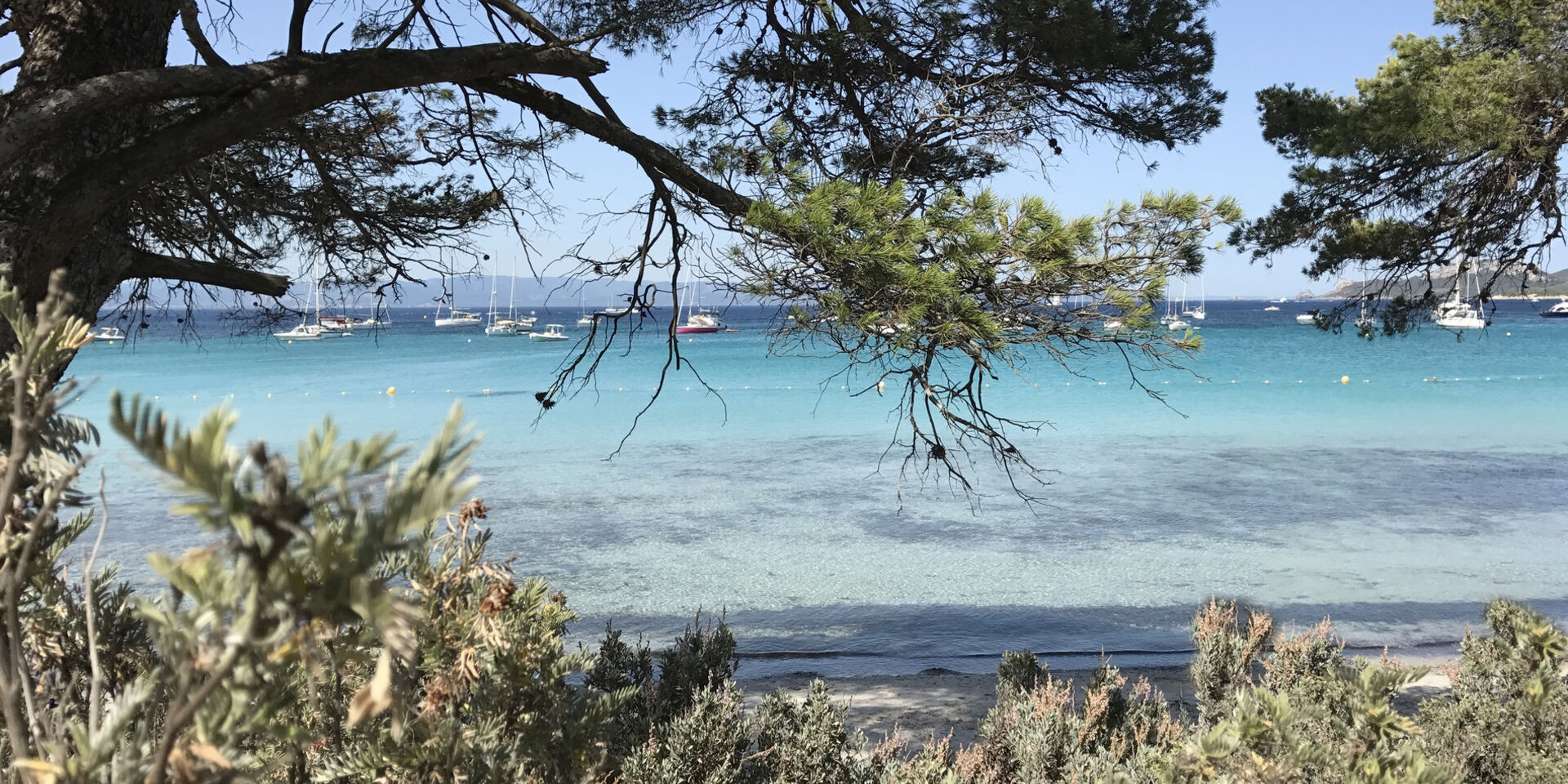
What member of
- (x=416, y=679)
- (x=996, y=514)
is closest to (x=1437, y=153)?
(x=416, y=679)

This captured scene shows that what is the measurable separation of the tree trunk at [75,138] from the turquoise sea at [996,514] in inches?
43.6

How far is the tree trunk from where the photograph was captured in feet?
8.28

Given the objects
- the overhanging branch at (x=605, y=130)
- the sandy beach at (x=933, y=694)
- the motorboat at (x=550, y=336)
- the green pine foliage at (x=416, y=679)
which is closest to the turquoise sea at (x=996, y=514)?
the green pine foliage at (x=416, y=679)

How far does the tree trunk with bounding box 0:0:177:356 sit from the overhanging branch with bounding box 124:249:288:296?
0.29m

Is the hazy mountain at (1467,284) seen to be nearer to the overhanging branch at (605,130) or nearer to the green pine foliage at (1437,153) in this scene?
the green pine foliage at (1437,153)

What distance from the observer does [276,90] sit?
108 inches

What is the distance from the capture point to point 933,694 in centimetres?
577

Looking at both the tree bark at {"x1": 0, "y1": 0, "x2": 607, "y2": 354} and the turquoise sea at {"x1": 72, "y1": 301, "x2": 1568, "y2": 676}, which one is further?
the turquoise sea at {"x1": 72, "y1": 301, "x2": 1568, "y2": 676}

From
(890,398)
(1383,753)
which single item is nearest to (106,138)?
(1383,753)

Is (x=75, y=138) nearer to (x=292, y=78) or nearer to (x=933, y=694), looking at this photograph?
(x=292, y=78)

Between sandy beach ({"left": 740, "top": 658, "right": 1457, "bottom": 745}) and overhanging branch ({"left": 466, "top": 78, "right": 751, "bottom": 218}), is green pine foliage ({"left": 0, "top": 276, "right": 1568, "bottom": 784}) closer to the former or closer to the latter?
sandy beach ({"left": 740, "top": 658, "right": 1457, "bottom": 745})

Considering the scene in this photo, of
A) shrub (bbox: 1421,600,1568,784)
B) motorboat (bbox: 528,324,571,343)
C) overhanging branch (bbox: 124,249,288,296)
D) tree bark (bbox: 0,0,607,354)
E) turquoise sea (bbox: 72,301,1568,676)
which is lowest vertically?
turquoise sea (bbox: 72,301,1568,676)

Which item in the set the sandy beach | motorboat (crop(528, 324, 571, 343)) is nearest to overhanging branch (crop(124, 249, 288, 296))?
the sandy beach

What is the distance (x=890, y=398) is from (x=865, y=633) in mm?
17836
